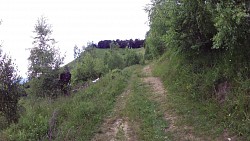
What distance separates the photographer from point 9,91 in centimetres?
1098

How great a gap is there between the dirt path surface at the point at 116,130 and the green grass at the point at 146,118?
0.24 m

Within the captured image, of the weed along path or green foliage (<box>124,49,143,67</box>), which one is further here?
green foliage (<box>124,49,143,67</box>)

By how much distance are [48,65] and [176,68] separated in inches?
541

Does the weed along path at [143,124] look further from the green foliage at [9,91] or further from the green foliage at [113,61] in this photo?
the green foliage at [113,61]

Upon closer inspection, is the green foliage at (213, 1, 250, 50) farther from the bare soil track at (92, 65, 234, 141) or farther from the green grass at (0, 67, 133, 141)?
the green grass at (0, 67, 133, 141)

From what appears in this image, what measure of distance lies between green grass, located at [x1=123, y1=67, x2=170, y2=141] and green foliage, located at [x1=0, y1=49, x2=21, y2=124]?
426cm

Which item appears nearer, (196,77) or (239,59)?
(239,59)

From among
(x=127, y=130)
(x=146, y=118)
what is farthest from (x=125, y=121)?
(x=127, y=130)

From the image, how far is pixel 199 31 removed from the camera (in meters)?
11.8

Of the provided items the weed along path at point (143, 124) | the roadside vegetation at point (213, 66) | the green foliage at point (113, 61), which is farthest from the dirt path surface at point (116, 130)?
the green foliage at point (113, 61)

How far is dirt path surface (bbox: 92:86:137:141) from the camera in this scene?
8.63m

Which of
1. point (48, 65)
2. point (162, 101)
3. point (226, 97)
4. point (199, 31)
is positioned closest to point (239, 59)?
point (226, 97)

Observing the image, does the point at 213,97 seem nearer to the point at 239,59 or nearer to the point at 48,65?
the point at 239,59

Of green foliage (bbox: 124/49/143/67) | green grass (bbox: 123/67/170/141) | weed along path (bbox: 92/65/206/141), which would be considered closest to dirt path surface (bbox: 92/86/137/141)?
weed along path (bbox: 92/65/206/141)
